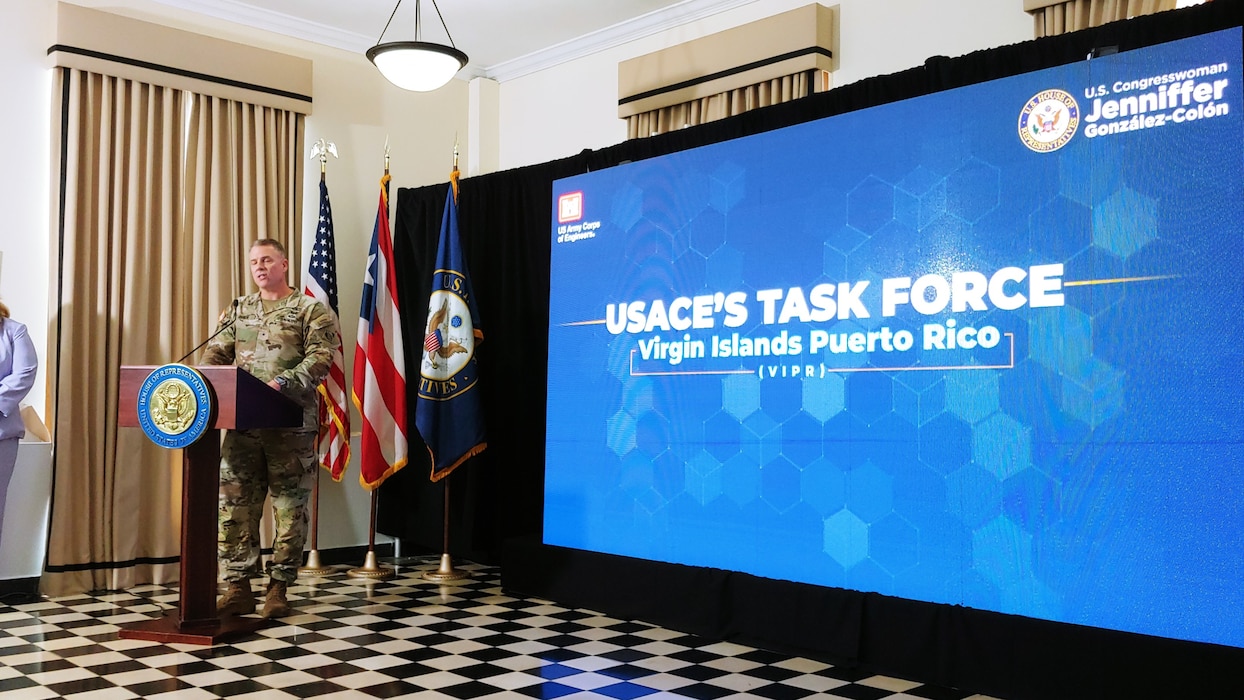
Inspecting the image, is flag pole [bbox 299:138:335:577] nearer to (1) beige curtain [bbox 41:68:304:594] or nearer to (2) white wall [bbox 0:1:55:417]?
→ (1) beige curtain [bbox 41:68:304:594]

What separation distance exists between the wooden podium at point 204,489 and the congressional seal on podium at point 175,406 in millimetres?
37

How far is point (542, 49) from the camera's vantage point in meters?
6.42

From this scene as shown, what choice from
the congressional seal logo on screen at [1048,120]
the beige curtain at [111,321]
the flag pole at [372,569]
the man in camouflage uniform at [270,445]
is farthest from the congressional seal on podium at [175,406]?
the congressional seal logo on screen at [1048,120]

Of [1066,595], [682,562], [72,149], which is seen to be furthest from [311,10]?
[1066,595]

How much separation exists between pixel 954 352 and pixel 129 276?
13.2ft

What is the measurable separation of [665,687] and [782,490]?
0.87 m

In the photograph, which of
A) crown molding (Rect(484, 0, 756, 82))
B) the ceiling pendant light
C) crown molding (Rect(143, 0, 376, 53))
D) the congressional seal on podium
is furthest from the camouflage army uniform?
crown molding (Rect(484, 0, 756, 82))

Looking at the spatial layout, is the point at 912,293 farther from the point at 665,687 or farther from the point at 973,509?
the point at 665,687

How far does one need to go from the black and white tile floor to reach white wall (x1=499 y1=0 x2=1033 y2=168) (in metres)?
2.67

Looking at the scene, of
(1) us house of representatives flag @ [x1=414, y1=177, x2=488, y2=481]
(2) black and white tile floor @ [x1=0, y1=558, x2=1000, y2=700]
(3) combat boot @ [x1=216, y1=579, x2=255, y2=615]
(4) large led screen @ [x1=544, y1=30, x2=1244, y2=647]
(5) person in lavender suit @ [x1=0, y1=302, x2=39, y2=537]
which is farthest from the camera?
(1) us house of representatives flag @ [x1=414, y1=177, x2=488, y2=481]

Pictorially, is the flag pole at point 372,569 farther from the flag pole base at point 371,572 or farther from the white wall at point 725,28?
the white wall at point 725,28

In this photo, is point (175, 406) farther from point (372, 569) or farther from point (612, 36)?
point (612, 36)

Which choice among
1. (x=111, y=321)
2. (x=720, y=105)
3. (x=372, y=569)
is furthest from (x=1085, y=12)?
(x=111, y=321)

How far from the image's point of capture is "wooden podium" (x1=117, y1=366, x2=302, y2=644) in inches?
150
